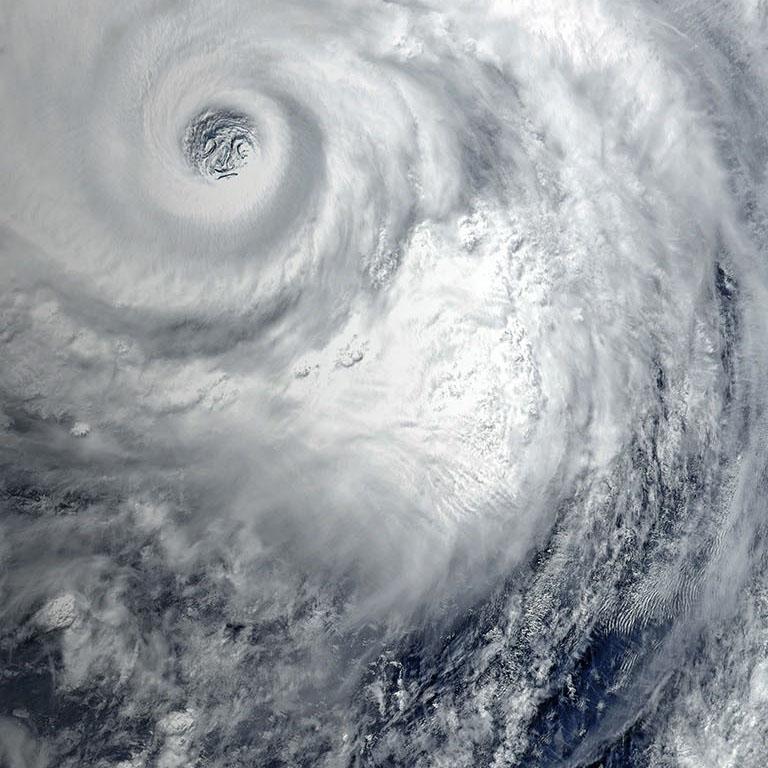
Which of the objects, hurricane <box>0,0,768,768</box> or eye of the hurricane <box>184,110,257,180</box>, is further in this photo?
eye of the hurricane <box>184,110,257,180</box>

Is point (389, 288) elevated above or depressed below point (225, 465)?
above

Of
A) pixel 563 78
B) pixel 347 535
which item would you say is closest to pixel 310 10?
pixel 563 78

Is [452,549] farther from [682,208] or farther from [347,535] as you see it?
[682,208]

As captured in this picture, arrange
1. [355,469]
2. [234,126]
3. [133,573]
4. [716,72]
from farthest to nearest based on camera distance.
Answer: [716,72] < [234,126] < [355,469] < [133,573]

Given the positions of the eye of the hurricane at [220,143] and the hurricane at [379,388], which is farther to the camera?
the eye of the hurricane at [220,143]
